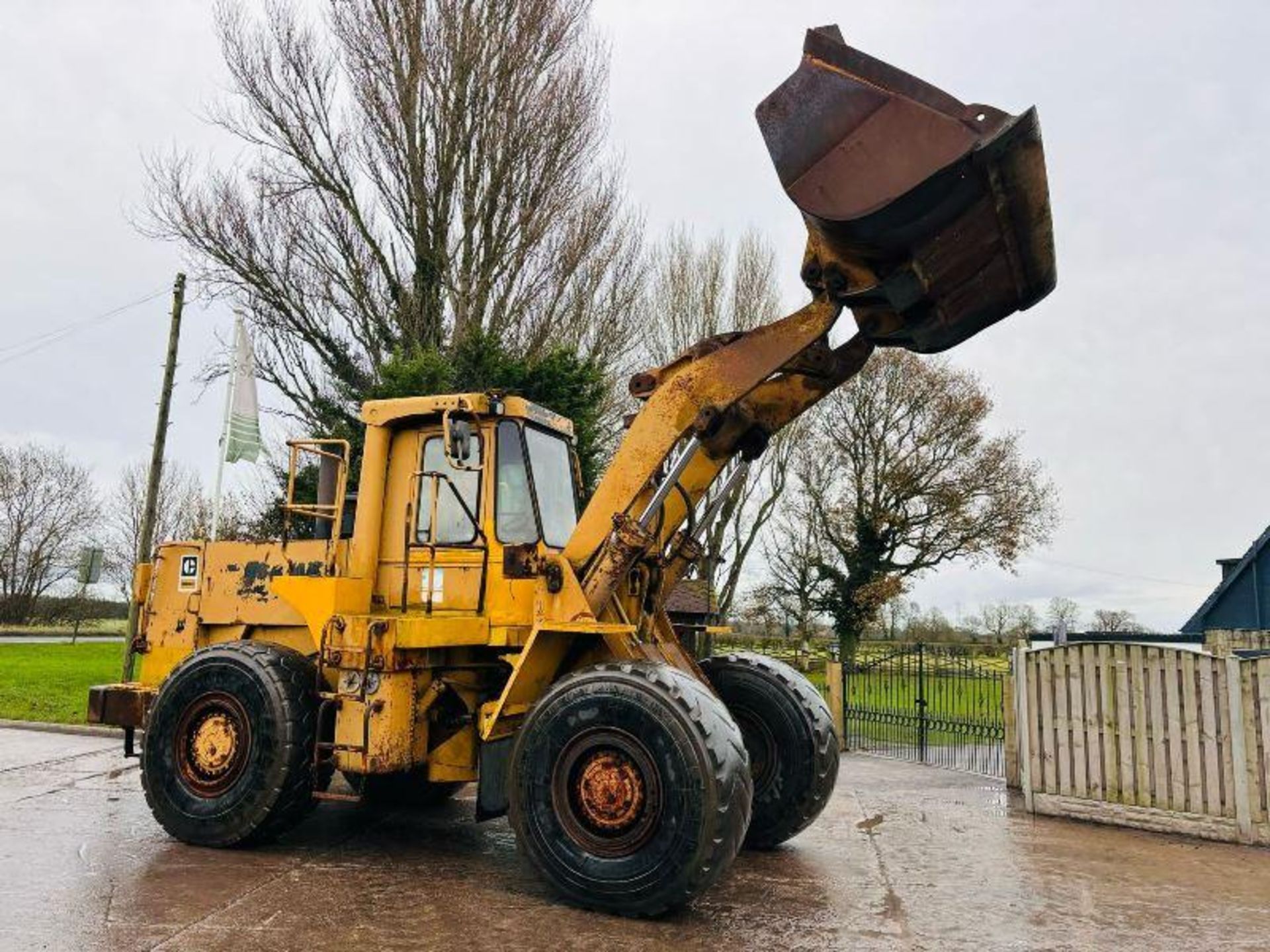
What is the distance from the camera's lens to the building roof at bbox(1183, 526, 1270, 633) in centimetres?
1611

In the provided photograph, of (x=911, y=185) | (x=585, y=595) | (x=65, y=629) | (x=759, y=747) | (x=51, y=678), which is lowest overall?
(x=51, y=678)

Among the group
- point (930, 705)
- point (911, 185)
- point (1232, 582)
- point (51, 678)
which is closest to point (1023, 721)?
point (930, 705)

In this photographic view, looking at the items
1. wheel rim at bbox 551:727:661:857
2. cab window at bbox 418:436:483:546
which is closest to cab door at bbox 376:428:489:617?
cab window at bbox 418:436:483:546

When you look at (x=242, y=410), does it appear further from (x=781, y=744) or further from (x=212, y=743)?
(x=781, y=744)

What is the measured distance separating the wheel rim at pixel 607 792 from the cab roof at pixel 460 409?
2.36 meters

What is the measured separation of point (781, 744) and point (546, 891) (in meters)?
2.14

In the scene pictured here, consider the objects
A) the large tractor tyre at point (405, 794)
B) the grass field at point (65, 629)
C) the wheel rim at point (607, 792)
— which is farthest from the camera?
the grass field at point (65, 629)

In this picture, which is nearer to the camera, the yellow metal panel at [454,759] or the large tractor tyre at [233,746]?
the large tractor tyre at [233,746]

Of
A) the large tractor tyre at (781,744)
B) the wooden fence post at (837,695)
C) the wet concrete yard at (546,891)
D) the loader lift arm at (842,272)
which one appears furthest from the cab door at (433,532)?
the wooden fence post at (837,695)

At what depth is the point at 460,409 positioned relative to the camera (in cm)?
664

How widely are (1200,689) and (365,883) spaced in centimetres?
660

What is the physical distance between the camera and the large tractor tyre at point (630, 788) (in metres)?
5.09

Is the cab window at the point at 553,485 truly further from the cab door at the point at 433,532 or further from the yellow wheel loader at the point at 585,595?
the cab door at the point at 433,532

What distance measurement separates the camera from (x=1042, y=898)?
5863 millimetres
